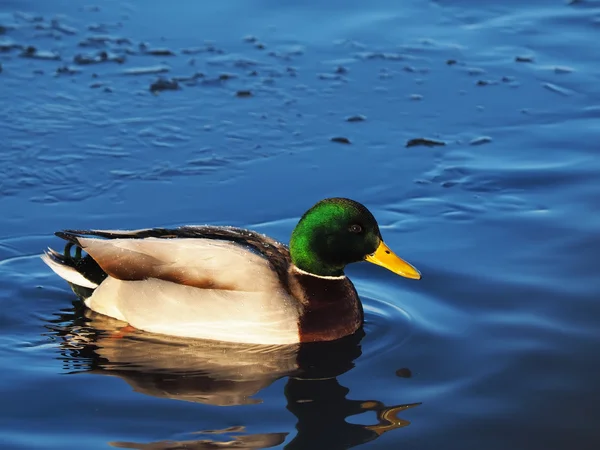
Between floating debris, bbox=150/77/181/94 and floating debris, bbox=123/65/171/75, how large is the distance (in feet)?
0.63

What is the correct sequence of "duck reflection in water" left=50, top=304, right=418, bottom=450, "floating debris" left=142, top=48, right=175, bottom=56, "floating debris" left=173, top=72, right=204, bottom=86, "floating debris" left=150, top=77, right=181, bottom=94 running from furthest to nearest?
"floating debris" left=142, top=48, right=175, bottom=56 → "floating debris" left=173, top=72, right=204, bottom=86 → "floating debris" left=150, top=77, right=181, bottom=94 → "duck reflection in water" left=50, top=304, right=418, bottom=450

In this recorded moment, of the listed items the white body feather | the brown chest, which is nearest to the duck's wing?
the white body feather

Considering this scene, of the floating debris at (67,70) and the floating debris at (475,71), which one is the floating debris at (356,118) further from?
the floating debris at (67,70)

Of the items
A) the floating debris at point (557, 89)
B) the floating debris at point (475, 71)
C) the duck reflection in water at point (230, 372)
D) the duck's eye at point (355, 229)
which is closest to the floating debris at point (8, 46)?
the floating debris at point (475, 71)

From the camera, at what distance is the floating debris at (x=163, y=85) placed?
944 cm

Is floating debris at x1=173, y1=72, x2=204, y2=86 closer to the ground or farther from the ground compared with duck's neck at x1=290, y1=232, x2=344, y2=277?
farther from the ground

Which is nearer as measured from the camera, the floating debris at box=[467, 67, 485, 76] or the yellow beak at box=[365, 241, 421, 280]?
the yellow beak at box=[365, 241, 421, 280]

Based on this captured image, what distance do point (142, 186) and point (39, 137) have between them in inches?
43.3

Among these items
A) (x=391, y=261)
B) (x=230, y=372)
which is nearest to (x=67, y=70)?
(x=391, y=261)

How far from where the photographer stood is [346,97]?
944 centimetres

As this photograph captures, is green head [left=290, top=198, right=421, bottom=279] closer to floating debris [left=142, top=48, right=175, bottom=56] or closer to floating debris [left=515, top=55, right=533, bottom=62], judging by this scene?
floating debris [left=142, top=48, right=175, bottom=56]

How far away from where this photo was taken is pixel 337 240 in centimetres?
612

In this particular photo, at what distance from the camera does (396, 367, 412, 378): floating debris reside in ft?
18.3

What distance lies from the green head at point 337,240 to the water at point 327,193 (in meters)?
0.37
